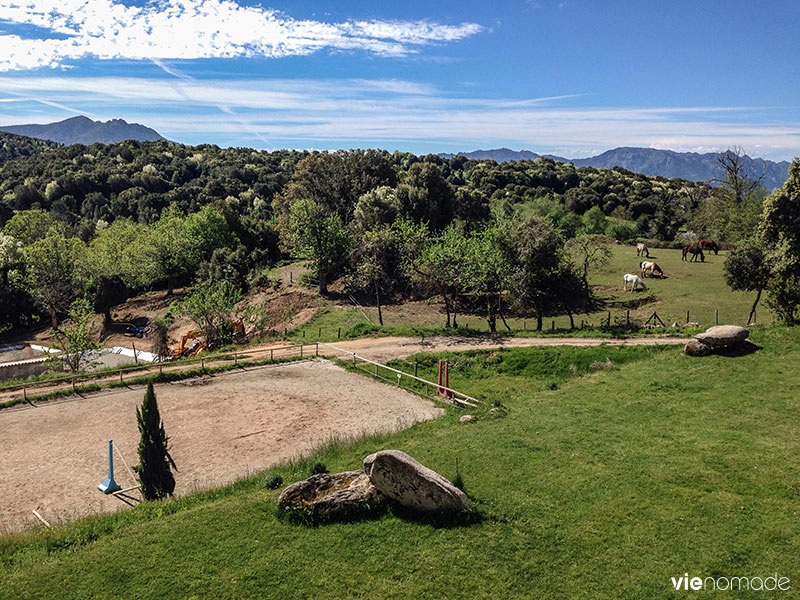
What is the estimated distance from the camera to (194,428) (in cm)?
2317

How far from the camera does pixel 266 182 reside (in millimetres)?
127188

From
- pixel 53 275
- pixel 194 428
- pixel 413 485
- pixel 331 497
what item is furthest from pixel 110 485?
pixel 53 275

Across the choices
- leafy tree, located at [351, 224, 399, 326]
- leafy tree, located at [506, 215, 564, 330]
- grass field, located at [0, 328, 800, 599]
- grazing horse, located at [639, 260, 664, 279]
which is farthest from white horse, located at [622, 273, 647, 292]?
grass field, located at [0, 328, 800, 599]

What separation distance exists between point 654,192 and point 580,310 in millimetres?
85508

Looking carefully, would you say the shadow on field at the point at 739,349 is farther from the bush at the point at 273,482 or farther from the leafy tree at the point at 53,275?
the leafy tree at the point at 53,275

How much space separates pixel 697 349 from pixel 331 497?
20.4 metres

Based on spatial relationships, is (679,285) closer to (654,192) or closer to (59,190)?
(654,192)

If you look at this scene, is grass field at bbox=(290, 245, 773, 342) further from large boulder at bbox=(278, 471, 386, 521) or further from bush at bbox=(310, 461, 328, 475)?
large boulder at bbox=(278, 471, 386, 521)

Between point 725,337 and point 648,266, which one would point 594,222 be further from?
point 725,337

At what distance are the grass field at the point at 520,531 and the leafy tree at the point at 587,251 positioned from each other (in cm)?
2404

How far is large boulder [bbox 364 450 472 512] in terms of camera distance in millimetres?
12352

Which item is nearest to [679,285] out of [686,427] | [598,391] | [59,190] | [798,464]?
[598,391]

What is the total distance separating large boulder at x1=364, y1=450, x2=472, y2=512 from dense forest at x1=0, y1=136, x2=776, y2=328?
2331 cm

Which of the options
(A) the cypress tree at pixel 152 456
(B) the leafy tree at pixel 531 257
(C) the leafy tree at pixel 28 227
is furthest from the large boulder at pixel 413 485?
(C) the leafy tree at pixel 28 227
